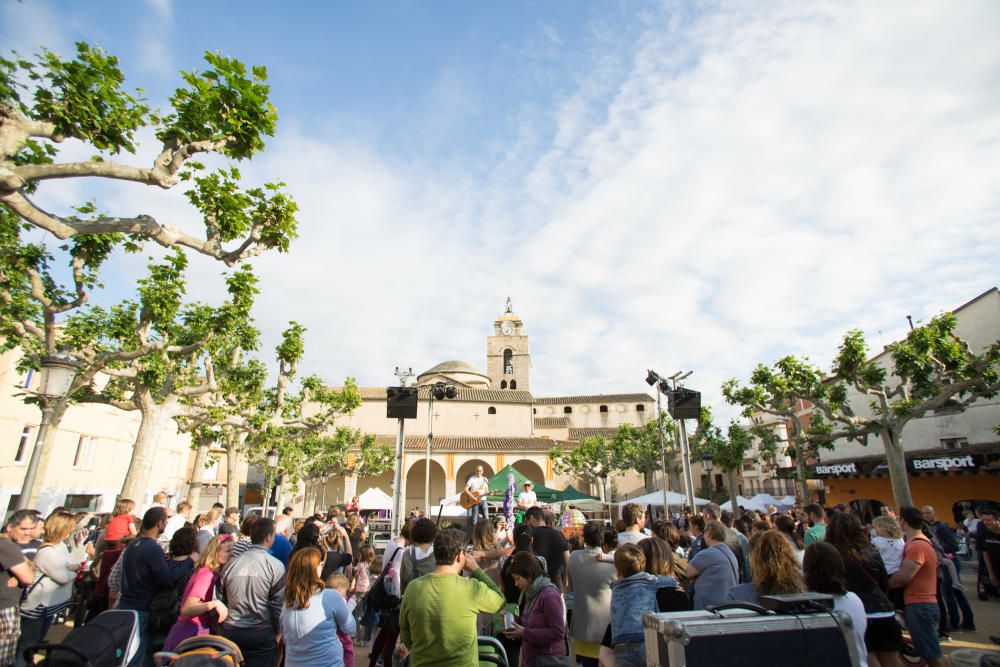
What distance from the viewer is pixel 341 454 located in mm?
38969

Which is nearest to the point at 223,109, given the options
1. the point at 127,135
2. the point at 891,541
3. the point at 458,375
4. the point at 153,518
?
the point at 127,135

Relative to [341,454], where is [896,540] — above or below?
below

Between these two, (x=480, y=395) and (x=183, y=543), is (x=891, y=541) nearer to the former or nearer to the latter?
(x=183, y=543)

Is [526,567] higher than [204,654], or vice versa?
[526,567]

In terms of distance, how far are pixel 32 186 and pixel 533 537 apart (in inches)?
323

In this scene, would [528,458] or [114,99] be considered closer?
[114,99]

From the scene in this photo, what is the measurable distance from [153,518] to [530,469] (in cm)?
4351

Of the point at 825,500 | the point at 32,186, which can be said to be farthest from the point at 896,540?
the point at 825,500

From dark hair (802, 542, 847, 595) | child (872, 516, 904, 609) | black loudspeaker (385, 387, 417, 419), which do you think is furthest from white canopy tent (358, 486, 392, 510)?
dark hair (802, 542, 847, 595)

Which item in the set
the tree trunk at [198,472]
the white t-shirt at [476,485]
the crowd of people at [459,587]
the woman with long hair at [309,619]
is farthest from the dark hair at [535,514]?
the tree trunk at [198,472]

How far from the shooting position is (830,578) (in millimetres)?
3381

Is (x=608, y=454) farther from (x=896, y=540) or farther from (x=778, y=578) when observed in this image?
(x=778, y=578)

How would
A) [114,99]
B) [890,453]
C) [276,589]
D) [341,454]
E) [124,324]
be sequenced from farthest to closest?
[341,454] → [890,453] → [124,324] → [114,99] → [276,589]

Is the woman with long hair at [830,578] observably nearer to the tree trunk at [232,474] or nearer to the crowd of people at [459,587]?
the crowd of people at [459,587]
